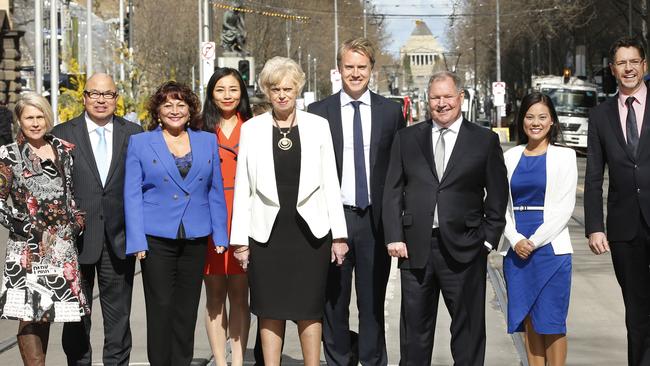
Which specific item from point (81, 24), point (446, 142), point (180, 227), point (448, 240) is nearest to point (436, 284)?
point (448, 240)

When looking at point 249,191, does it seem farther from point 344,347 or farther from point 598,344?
point 598,344

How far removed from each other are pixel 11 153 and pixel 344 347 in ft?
7.34

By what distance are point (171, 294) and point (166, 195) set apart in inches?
23.5

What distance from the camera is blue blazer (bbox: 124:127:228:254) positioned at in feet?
25.0

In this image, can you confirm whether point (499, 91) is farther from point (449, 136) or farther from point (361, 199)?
point (449, 136)

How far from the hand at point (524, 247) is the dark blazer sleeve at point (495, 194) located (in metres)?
0.19

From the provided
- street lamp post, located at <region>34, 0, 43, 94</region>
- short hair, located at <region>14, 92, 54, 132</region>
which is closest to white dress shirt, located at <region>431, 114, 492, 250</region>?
short hair, located at <region>14, 92, 54, 132</region>

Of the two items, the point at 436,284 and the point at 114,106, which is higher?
the point at 114,106

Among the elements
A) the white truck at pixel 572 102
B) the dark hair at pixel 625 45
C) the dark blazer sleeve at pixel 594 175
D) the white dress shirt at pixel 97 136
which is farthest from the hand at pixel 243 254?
the white truck at pixel 572 102

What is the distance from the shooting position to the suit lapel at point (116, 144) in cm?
792

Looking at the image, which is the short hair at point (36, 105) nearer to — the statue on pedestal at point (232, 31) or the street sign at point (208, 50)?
the street sign at point (208, 50)

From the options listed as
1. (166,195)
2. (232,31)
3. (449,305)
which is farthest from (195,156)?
(232,31)

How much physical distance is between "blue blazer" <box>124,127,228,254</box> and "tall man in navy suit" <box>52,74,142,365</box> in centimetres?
23

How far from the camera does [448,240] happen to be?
7.19 m
